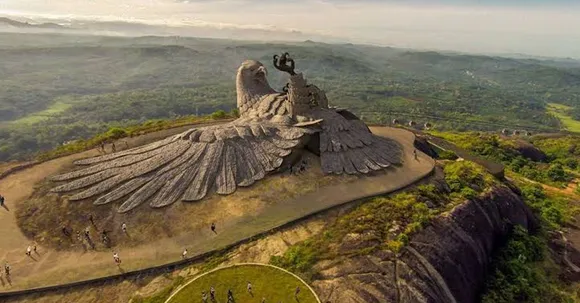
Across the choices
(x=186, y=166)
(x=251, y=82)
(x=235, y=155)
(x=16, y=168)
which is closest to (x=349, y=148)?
(x=235, y=155)

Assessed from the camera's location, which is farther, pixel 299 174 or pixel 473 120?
pixel 473 120

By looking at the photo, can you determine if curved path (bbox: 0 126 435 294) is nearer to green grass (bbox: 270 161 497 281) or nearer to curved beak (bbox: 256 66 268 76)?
green grass (bbox: 270 161 497 281)

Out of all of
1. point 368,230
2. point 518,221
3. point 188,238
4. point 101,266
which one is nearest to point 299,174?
point 368,230

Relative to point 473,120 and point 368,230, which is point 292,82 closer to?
point 368,230

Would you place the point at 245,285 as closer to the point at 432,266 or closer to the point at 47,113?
the point at 432,266

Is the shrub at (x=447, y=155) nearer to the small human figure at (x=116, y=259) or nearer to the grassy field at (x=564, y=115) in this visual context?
the small human figure at (x=116, y=259)

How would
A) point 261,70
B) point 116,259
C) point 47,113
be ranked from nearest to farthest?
point 116,259 < point 261,70 < point 47,113

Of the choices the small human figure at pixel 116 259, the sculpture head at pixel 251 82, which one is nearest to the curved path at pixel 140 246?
the small human figure at pixel 116 259
